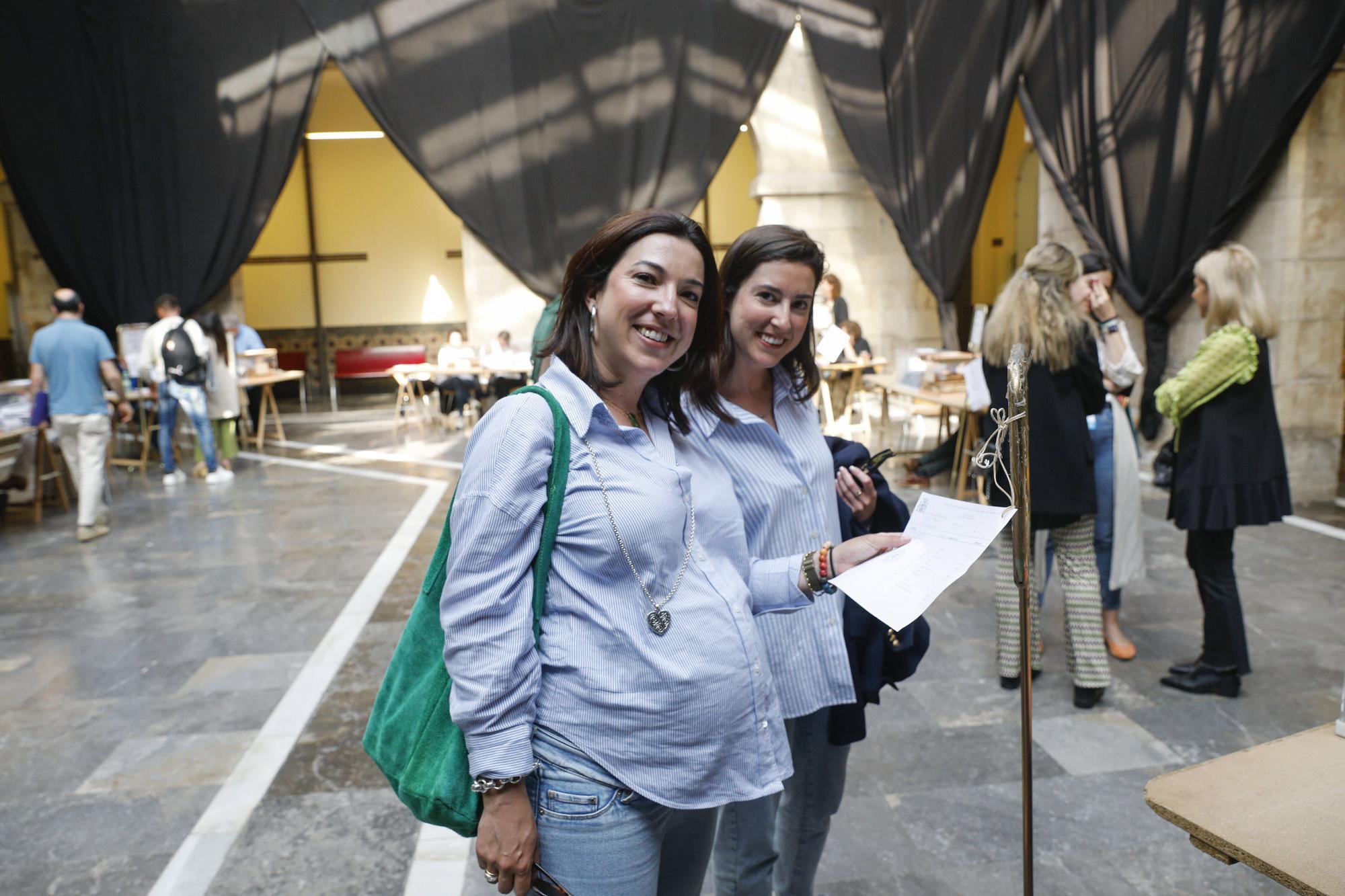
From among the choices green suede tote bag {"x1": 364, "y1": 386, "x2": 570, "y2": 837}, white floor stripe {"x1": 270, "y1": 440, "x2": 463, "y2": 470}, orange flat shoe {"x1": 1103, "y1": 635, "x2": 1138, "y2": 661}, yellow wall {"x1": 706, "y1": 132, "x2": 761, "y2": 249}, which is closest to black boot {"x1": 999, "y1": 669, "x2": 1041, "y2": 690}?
orange flat shoe {"x1": 1103, "y1": 635, "x2": 1138, "y2": 661}

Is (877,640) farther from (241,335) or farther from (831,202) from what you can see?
(241,335)

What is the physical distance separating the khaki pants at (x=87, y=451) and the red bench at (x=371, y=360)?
8000mm

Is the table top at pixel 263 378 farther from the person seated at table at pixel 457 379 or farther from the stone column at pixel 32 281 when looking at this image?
the stone column at pixel 32 281

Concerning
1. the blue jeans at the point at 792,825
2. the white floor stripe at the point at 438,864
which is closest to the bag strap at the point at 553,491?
the blue jeans at the point at 792,825

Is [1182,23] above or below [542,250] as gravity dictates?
above

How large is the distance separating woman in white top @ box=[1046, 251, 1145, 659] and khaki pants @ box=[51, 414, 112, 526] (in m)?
6.41

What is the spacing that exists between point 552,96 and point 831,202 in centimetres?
336

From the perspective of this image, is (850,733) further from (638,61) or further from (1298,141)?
(638,61)

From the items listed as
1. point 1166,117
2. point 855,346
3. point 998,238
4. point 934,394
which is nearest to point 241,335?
point 855,346

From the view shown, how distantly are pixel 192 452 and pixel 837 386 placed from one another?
694 centimetres

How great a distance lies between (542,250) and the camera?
10.7 meters

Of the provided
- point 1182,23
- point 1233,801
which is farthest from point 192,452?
point 1233,801

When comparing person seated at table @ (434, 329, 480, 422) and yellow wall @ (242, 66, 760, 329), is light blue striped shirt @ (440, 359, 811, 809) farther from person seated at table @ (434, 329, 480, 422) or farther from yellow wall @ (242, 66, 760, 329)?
yellow wall @ (242, 66, 760, 329)

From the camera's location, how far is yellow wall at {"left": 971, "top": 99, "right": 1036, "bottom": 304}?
14773mm
